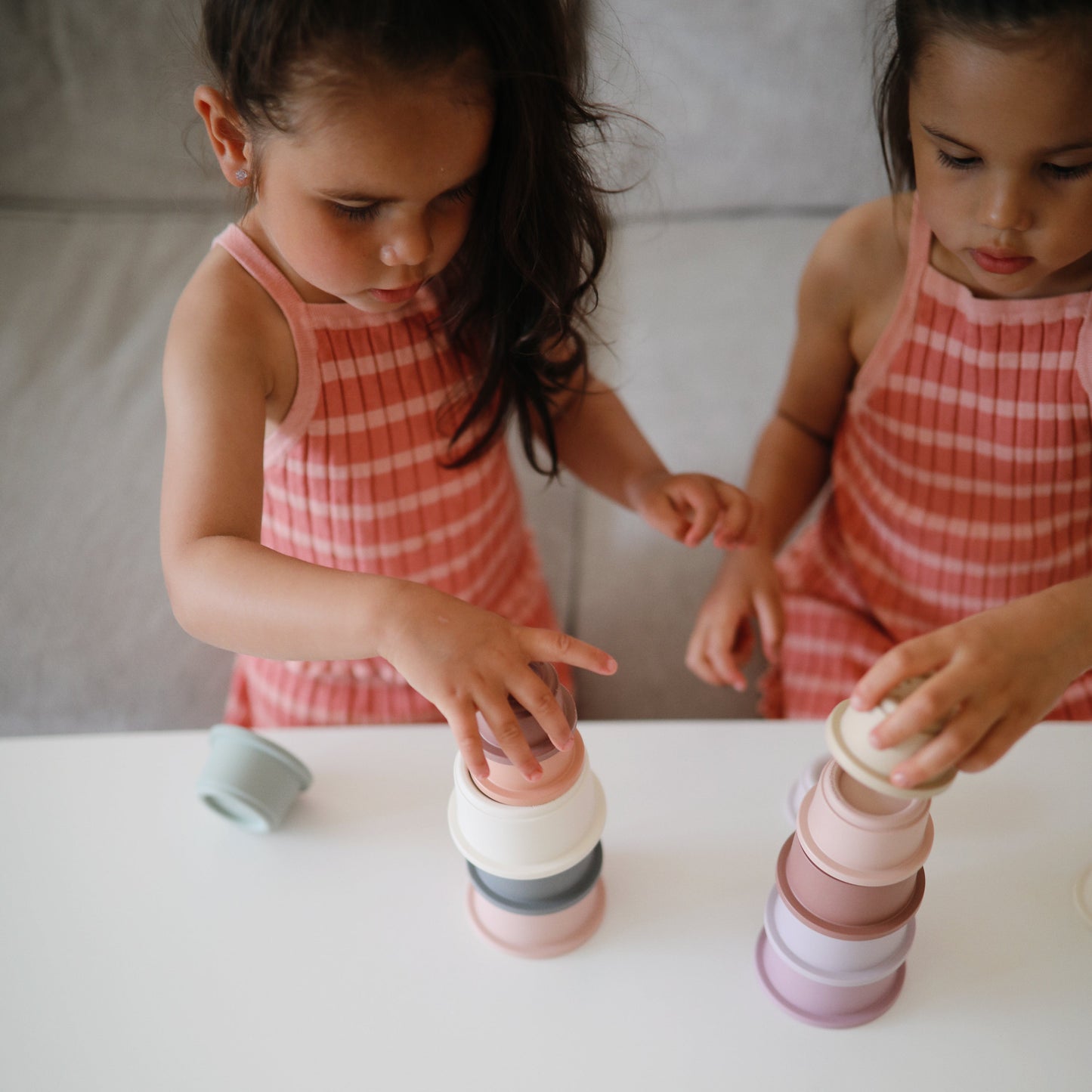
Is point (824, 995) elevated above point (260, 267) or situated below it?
below

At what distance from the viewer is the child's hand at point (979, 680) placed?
436 mm

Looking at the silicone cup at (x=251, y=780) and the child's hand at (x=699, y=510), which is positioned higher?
the child's hand at (x=699, y=510)

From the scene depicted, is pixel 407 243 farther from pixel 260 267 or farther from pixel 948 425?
pixel 948 425

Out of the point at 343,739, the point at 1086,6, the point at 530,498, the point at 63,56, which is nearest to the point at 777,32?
the point at 530,498

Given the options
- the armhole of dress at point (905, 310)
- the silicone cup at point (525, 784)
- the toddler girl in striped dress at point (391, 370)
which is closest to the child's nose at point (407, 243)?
the toddler girl in striped dress at point (391, 370)

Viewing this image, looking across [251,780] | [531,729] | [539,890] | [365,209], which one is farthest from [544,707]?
[365,209]

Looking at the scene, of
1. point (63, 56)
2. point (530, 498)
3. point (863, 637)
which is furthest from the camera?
point (63, 56)

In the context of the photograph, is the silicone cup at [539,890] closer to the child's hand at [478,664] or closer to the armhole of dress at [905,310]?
the child's hand at [478,664]

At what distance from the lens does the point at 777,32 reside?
4.33 ft

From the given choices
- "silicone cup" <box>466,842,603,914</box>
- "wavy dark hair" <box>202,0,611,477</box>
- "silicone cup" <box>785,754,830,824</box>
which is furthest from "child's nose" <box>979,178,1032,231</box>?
"silicone cup" <box>466,842,603,914</box>

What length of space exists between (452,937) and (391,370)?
0.46 metres

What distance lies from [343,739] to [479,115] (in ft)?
1.41

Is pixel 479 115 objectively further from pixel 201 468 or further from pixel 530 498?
pixel 530 498

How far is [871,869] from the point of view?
1.56 ft
